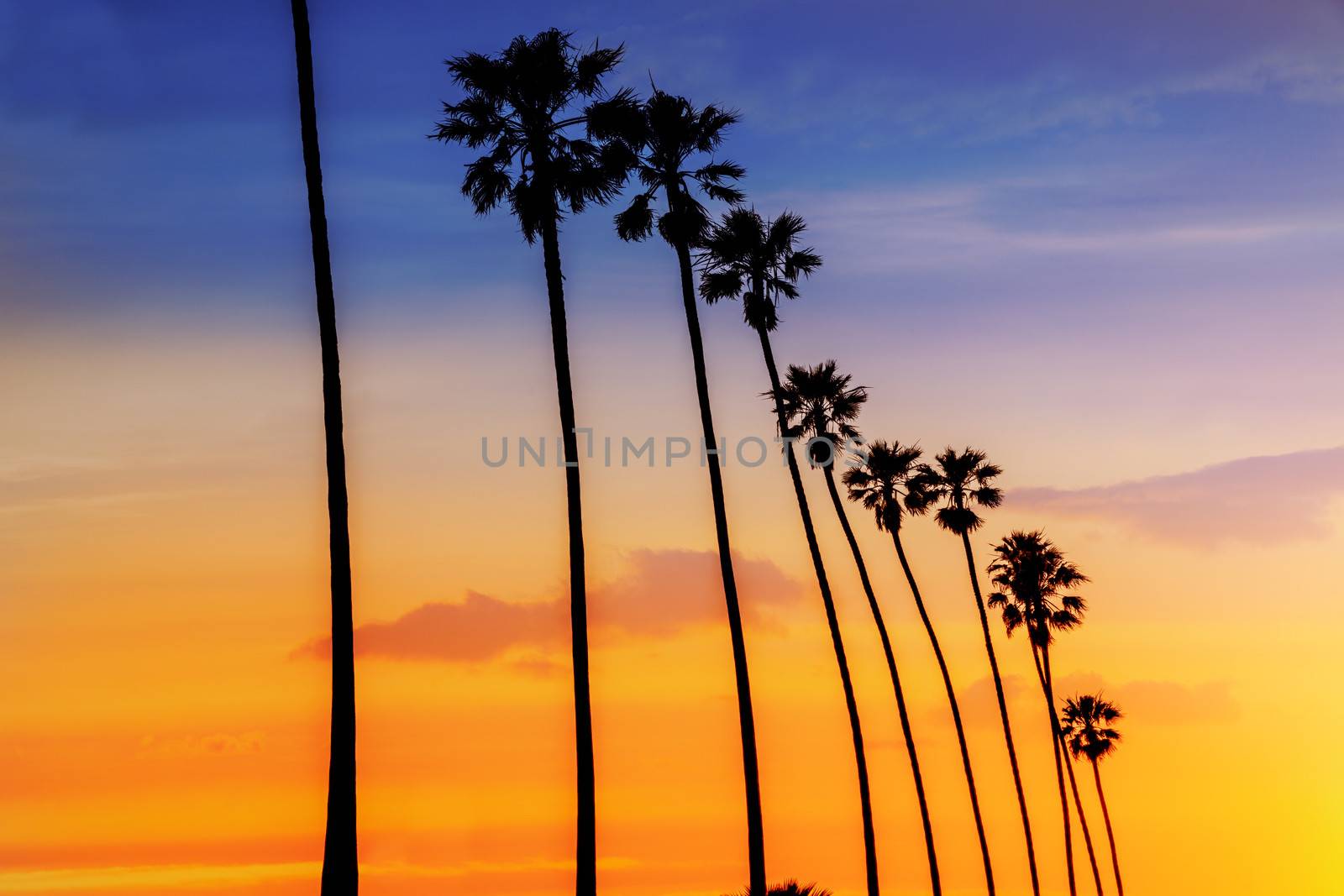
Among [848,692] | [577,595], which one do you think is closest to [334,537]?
[577,595]

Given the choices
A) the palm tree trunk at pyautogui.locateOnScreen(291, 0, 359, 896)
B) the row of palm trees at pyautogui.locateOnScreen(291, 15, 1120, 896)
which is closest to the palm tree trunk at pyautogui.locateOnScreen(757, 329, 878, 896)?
the row of palm trees at pyautogui.locateOnScreen(291, 15, 1120, 896)

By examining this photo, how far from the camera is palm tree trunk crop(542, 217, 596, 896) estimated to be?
2300 cm

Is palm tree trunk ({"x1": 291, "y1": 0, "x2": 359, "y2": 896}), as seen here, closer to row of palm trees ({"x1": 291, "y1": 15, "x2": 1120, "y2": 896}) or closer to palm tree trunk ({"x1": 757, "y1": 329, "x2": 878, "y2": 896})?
row of palm trees ({"x1": 291, "y1": 15, "x2": 1120, "y2": 896})

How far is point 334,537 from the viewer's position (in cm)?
1823

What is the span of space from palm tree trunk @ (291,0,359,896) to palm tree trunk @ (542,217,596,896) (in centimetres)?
657

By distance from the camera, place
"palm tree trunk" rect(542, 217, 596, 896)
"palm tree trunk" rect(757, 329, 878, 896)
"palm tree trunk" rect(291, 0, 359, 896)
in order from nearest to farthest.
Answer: "palm tree trunk" rect(291, 0, 359, 896), "palm tree trunk" rect(542, 217, 596, 896), "palm tree trunk" rect(757, 329, 878, 896)

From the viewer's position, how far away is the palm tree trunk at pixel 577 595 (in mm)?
23000

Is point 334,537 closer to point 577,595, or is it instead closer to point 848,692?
point 577,595

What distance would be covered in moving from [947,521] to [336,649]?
130 ft

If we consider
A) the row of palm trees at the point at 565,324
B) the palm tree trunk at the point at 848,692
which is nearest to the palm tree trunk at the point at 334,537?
the row of palm trees at the point at 565,324

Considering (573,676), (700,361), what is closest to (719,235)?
(700,361)

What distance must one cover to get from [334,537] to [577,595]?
7.16 meters

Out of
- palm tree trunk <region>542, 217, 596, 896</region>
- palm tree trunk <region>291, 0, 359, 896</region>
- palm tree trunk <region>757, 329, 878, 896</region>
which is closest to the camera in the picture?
palm tree trunk <region>291, 0, 359, 896</region>

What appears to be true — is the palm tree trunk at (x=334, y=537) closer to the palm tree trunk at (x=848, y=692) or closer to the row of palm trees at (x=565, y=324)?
the row of palm trees at (x=565, y=324)
